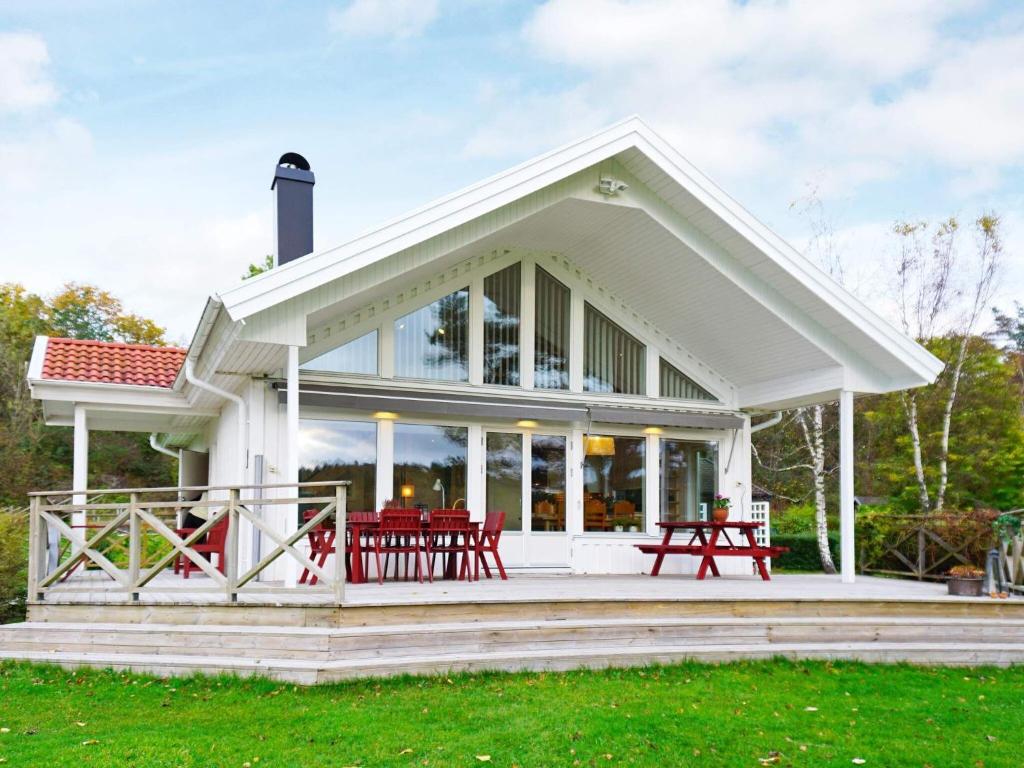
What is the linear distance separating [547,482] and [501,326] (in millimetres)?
1983

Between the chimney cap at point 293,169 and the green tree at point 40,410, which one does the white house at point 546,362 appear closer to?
the chimney cap at point 293,169

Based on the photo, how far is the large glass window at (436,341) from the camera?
32.2ft

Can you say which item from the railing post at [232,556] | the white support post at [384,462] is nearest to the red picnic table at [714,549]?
the white support post at [384,462]

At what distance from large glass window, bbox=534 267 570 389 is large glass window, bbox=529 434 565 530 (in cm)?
72

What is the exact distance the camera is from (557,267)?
35.3 feet

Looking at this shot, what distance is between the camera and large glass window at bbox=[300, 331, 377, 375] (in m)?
9.32

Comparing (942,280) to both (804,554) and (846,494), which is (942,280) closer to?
(804,554)

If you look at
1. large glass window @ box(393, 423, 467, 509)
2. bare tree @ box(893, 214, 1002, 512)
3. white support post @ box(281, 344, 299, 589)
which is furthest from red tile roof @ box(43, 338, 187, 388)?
bare tree @ box(893, 214, 1002, 512)

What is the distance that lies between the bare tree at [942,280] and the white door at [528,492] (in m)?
8.94

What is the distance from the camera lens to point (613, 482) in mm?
10922

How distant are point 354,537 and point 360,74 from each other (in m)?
10.9

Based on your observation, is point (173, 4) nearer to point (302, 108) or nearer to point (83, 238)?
point (302, 108)

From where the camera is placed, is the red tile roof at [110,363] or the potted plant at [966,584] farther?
the red tile roof at [110,363]

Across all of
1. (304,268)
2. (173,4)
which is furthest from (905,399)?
(173,4)
